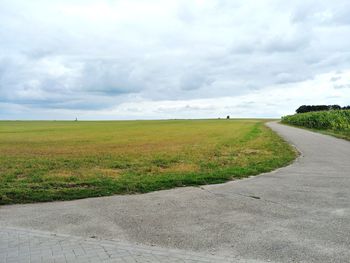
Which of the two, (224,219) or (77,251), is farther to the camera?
(224,219)

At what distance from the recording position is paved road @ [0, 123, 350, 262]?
197 inches

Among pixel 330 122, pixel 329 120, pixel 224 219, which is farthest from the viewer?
pixel 329 120

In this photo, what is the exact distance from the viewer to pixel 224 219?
6.30 meters

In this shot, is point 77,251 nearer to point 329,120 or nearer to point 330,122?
point 330,122

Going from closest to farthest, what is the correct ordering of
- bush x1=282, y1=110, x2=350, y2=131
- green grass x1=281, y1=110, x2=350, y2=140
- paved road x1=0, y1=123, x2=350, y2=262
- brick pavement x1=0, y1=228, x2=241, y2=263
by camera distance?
1. brick pavement x1=0, y1=228, x2=241, y2=263
2. paved road x1=0, y1=123, x2=350, y2=262
3. green grass x1=281, y1=110, x2=350, y2=140
4. bush x1=282, y1=110, x2=350, y2=131

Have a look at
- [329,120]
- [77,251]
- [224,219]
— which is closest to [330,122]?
[329,120]

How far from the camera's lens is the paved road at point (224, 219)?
5012 mm

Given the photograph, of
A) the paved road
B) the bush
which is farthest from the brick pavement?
the bush

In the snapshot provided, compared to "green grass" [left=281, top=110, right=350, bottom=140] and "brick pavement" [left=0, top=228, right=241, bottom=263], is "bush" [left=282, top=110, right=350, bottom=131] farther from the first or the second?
"brick pavement" [left=0, top=228, right=241, bottom=263]

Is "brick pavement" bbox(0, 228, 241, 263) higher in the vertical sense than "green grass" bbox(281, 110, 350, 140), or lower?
lower

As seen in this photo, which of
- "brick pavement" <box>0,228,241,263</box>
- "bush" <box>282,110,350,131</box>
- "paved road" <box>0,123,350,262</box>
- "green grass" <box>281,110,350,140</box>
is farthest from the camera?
"bush" <box>282,110,350,131</box>

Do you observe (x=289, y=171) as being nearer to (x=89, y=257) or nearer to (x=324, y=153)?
(x=324, y=153)

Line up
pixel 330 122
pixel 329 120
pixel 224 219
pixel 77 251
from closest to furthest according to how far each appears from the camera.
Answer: pixel 77 251 < pixel 224 219 < pixel 330 122 < pixel 329 120

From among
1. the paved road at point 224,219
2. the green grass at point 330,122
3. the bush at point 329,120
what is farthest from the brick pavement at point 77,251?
→ the bush at point 329,120
